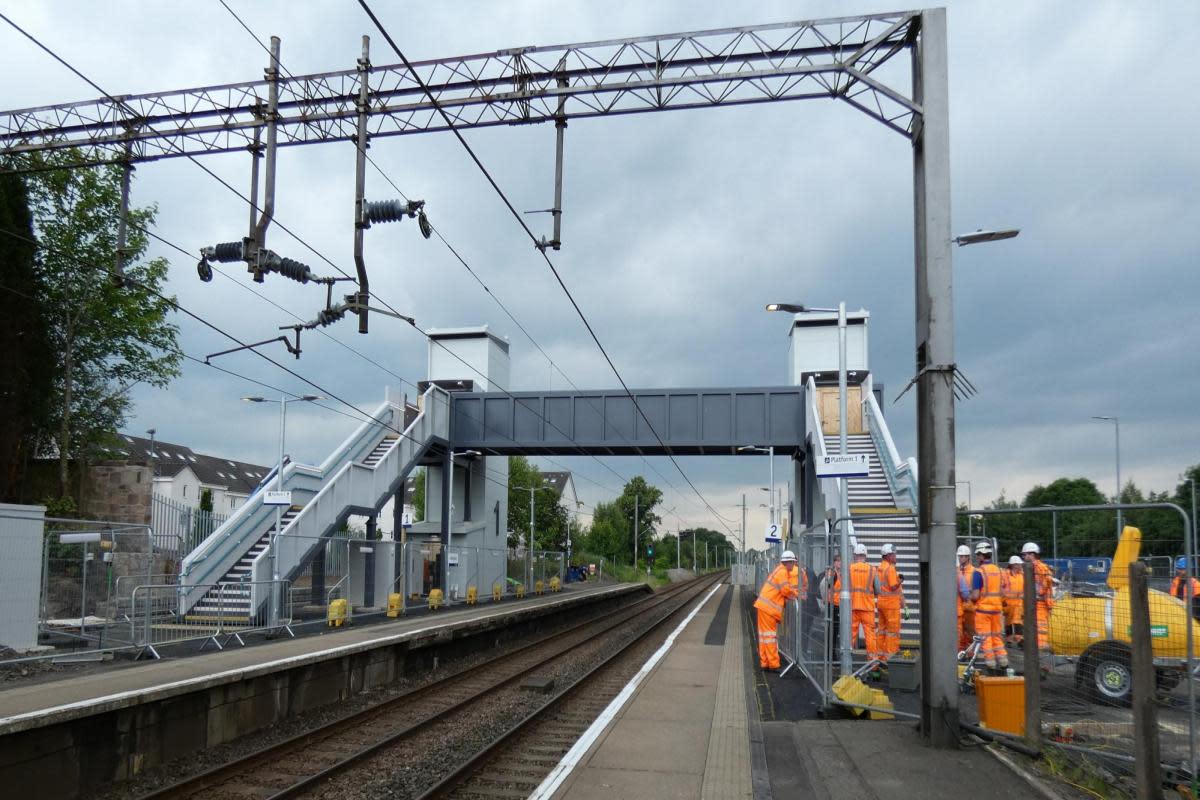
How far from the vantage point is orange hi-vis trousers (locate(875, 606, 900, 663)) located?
14195 millimetres

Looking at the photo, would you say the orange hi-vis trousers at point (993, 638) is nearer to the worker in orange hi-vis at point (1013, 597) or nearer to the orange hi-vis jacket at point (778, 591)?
the worker in orange hi-vis at point (1013, 597)

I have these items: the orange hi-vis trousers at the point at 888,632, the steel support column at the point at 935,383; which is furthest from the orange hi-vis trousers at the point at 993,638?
the orange hi-vis trousers at the point at 888,632

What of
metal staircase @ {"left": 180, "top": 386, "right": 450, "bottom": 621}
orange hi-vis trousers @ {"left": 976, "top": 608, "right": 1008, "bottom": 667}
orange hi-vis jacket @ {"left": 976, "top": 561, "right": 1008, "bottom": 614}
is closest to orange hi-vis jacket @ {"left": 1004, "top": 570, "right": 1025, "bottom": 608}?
orange hi-vis jacket @ {"left": 976, "top": 561, "right": 1008, "bottom": 614}

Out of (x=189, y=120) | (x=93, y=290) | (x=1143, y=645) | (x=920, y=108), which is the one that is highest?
(x=93, y=290)

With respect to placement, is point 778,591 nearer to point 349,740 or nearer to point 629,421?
point 349,740

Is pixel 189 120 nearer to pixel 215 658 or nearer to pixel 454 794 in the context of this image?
pixel 215 658

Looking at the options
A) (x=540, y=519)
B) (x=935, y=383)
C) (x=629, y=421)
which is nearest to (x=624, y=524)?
(x=540, y=519)

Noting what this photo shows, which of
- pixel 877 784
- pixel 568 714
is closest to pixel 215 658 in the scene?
pixel 568 714

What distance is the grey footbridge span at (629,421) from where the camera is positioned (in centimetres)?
3419

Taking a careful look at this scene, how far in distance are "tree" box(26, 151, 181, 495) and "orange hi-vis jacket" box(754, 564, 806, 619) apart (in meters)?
30.7

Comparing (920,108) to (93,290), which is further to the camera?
(93,290)

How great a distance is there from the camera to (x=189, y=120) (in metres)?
12.7

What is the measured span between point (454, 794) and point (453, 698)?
20.3ft

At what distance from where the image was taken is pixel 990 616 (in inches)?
437
